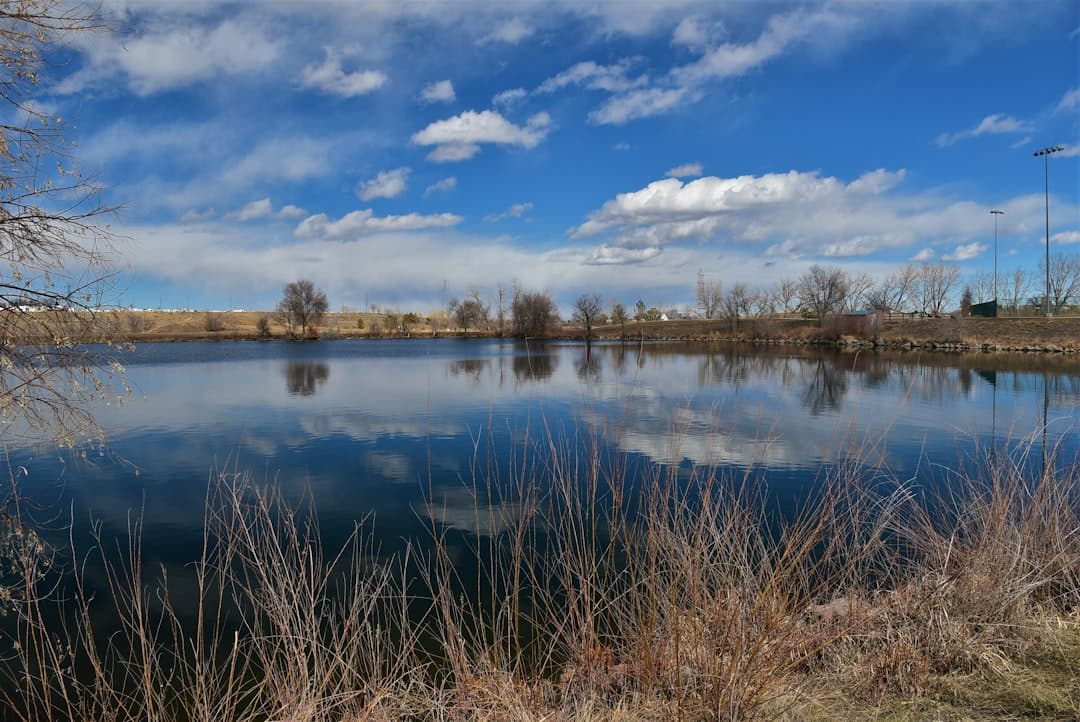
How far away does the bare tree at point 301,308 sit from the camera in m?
94.5

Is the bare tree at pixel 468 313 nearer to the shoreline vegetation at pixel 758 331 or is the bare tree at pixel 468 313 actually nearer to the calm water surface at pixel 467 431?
the shoreline vegetation at pixel 758 331

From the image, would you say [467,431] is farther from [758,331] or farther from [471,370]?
[758,331]

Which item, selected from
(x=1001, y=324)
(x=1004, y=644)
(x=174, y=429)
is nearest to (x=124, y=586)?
(x=1004, y=644)

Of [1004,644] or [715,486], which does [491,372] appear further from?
[1004,644]

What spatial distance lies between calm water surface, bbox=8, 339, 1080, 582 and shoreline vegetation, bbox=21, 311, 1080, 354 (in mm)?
3789

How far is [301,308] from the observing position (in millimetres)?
94812

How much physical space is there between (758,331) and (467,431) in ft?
223

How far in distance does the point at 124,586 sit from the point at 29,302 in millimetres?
3711

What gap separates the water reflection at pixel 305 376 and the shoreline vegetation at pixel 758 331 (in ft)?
22.7

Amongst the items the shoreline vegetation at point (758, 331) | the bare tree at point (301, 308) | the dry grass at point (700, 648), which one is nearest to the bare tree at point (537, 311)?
the shoreline vegetation at point (758, 331)

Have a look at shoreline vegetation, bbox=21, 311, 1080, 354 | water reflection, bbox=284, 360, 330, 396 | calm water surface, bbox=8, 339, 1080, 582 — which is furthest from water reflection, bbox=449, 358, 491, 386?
water reflection, bbox=284, 360, 330, 396

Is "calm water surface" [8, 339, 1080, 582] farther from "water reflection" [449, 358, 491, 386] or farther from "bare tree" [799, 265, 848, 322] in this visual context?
"bare tree" [799, 265, 848, 322]

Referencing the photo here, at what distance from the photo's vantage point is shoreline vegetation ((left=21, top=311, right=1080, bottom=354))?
51188 millimetres

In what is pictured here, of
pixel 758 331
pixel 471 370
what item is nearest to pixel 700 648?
pixel 471 370
